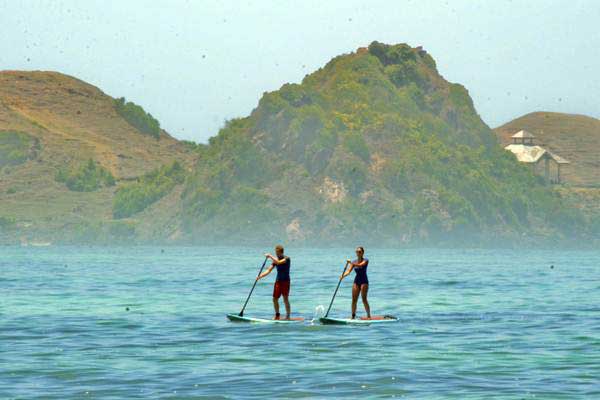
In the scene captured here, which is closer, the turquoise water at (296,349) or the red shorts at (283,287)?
the turquoise water at (296,349)

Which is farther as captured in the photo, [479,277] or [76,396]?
[479,277]

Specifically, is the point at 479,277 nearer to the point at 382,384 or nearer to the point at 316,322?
the point at 316,322

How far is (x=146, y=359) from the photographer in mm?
31078

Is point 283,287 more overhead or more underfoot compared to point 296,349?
more overhead

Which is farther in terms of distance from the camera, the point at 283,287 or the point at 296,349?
the point at 283,287

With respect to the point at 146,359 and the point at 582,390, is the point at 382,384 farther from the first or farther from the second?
the point at 146,359

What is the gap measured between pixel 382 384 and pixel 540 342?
419 inches

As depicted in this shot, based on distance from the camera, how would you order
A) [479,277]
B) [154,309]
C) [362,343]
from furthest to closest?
[479,277] → [154,309] → [362,343]

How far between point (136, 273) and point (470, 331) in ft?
194

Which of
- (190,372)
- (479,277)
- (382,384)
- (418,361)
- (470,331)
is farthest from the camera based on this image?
(479,277)

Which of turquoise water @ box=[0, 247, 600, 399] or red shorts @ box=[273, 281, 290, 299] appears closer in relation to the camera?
turquoise water @ box=[0, 247, 600, 399]

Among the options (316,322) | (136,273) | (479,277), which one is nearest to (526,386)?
(316,322)

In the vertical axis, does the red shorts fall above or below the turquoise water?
above

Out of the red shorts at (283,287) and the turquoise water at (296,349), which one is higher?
the red shorts at (283,287)
